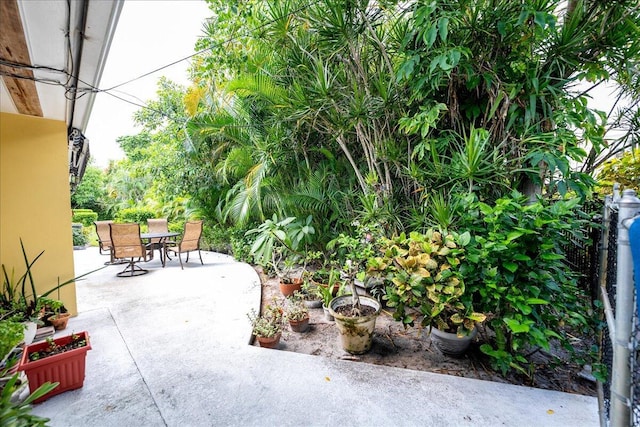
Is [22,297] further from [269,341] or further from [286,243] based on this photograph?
[286,243]

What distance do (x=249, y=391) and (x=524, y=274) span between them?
2113 mm

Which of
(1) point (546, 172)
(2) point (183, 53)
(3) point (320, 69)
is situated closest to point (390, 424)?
(1) point (546, 172)

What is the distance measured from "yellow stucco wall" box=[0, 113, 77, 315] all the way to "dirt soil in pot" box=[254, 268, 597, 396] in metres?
2.62

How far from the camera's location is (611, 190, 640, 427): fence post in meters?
1.03

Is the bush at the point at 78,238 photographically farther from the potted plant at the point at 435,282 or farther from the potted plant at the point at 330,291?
the potted plant at the point at 435,282

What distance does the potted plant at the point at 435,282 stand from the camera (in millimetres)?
2068

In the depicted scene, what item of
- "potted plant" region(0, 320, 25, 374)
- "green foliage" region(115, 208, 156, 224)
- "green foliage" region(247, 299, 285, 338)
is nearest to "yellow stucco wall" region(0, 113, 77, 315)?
"potted plant" region(0, 320, 25, 374)

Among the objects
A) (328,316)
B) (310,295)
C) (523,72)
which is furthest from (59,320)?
(523,72)

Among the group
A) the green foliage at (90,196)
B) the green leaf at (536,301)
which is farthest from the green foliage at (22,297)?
the green foliage at (90,196)

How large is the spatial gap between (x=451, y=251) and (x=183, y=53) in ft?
11.0

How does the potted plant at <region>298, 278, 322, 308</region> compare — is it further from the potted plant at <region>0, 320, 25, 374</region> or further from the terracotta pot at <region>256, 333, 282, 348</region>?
the potted plant at <region>0, 320, 25, 374</region>

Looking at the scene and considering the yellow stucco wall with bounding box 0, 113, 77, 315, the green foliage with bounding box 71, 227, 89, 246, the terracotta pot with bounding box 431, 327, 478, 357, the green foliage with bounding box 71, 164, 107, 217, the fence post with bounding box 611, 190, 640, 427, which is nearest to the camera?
the fence post with bounding box 611, 190, 640, 427

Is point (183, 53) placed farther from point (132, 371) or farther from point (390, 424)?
point (390, 424)

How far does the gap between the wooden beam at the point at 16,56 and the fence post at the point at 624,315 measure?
264cm
